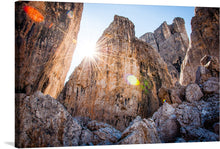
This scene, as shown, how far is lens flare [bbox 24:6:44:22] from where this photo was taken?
468 centimetres

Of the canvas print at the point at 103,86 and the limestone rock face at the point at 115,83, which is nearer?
the canvas print at the point at 103,86

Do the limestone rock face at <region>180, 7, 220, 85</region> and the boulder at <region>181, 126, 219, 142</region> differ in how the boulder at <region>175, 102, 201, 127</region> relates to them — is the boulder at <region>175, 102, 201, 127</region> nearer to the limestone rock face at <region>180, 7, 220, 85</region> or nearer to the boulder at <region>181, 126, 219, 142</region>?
the boulder at <region>181, 126, 219, 142</region>

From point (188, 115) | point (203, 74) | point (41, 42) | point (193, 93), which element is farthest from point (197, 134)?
point (41, 42)

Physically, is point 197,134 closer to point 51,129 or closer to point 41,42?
point 51,129

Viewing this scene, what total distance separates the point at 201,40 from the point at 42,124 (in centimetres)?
1188

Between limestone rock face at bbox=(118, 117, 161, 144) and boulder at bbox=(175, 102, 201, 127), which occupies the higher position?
boulder at bbox=(175, 102, 201, 127)

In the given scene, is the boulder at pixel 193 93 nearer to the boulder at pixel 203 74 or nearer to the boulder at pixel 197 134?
the boulder at pixel 203 74

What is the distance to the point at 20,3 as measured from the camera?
452cm

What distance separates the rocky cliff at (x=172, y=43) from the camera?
909 inches

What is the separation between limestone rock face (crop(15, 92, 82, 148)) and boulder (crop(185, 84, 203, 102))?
221 inches

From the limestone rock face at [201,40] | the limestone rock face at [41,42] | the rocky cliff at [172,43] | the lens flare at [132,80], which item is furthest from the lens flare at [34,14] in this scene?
the rocky cliff at [172,43]

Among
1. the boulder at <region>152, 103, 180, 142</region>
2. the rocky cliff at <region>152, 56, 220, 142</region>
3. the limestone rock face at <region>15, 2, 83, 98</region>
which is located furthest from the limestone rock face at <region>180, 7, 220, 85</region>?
the limestone rock face at <region>15, 2, 83, 98</region>

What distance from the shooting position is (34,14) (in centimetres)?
495

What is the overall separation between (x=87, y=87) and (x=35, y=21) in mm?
5773
